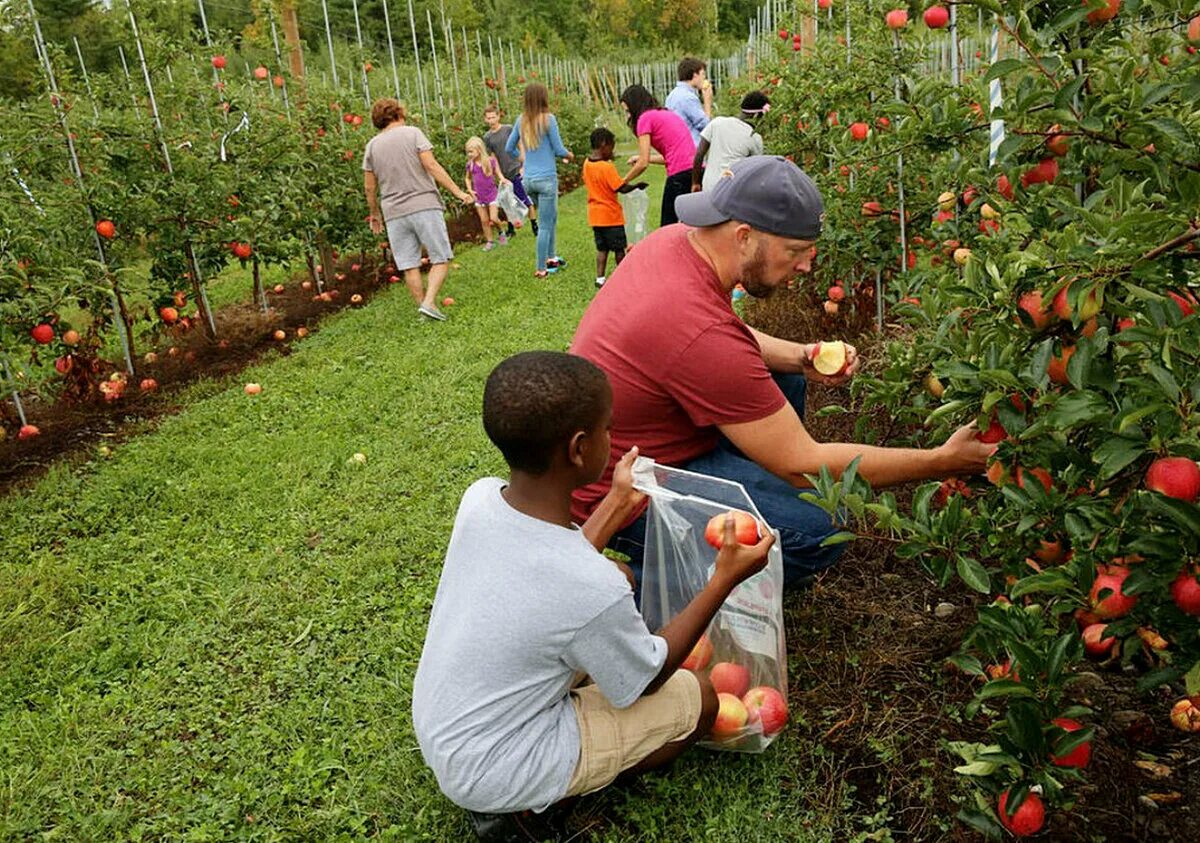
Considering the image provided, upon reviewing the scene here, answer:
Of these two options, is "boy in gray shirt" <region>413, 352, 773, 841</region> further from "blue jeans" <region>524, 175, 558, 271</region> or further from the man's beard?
"blue jeans" <region>524, 175, 558, 271</region>

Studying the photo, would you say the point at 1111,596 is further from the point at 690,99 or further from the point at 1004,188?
the point at 690,99

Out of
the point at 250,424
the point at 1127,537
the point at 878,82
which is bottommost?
the point at 250,424

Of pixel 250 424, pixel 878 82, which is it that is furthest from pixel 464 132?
pixel 878 82

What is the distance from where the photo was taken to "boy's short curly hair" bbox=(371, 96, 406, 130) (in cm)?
731

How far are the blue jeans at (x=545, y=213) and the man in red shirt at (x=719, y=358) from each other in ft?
19.6

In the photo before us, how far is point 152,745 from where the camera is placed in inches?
108

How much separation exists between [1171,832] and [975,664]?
712mm

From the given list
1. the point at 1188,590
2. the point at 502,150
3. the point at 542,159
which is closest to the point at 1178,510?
the point at 1188,590

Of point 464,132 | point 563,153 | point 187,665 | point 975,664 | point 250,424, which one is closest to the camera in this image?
point 975,664

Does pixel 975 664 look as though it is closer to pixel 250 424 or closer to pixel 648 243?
pixel 648 243

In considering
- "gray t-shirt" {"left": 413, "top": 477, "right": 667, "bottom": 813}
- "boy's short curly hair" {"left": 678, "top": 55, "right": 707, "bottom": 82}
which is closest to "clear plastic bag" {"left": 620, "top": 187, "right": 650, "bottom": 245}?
"boy's short curly hair" {"left": 678, "top": 55, "right": 707, "bottom": 82}

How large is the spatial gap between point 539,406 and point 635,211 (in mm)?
8004

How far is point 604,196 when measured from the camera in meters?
8.02

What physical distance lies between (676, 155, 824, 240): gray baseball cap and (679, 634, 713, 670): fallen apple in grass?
1.14 meters
